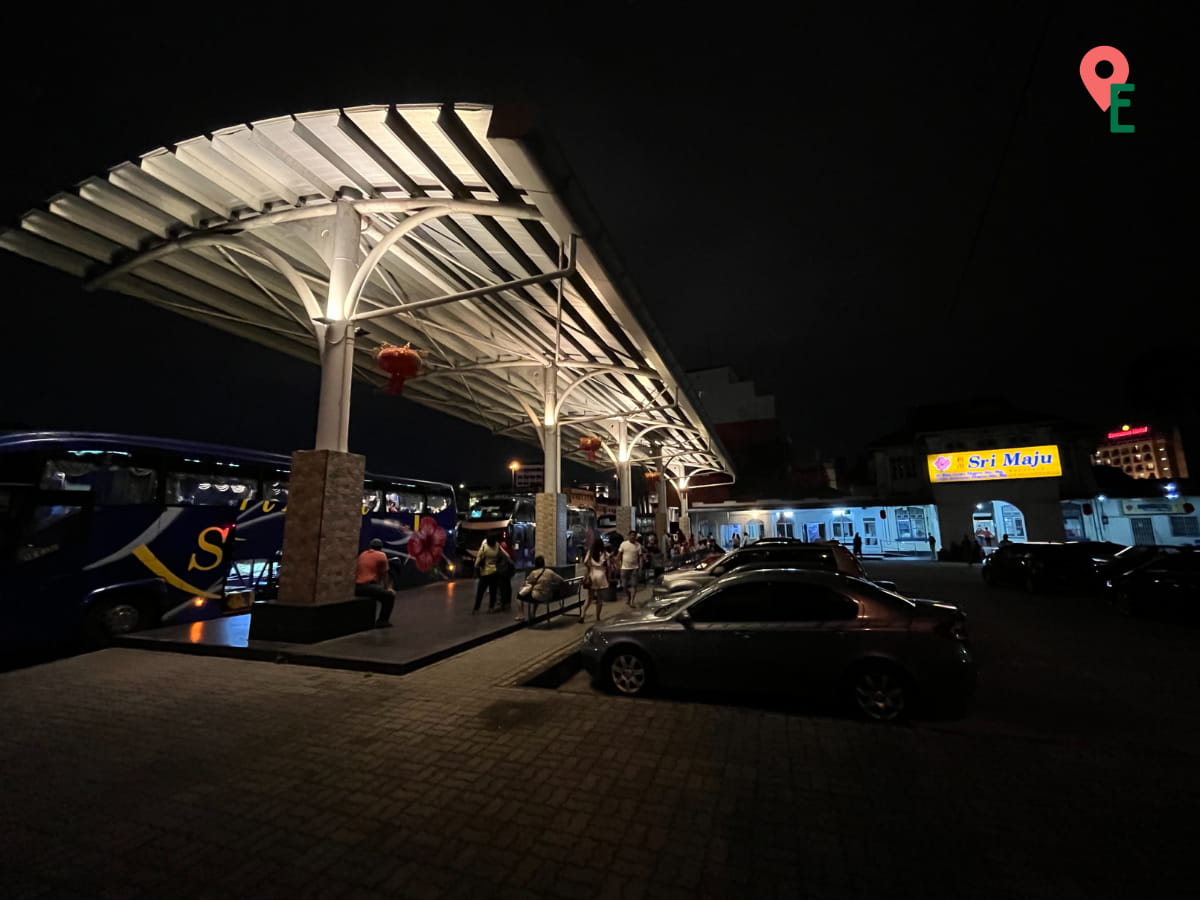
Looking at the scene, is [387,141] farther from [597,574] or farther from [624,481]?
[624,481]

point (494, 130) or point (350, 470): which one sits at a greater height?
point (494, 130)

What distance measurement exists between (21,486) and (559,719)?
8425mm

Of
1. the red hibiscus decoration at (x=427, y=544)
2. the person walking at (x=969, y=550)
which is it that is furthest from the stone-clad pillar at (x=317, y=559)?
the person walking at (x=969, y=550)

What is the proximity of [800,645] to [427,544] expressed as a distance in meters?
13.3

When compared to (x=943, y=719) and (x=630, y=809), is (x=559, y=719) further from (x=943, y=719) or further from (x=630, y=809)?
(x=943, y=719)

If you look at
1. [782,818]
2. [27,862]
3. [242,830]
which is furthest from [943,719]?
[27,862]

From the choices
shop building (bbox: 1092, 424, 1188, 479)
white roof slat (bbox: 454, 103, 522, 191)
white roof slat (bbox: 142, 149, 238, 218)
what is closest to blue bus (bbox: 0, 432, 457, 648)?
white roof slat (bbox: 142, 149, 238, 218)

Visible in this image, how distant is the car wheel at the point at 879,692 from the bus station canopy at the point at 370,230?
19.2ft

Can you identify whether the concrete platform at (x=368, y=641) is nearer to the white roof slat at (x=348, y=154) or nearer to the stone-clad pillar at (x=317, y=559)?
the stone-clad pillar at (x=317, y=559)

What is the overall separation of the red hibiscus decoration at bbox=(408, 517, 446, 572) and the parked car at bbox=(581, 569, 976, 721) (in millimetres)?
11023

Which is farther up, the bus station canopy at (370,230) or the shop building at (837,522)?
the bus station canopy at (370,230)

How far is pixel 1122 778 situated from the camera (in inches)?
126

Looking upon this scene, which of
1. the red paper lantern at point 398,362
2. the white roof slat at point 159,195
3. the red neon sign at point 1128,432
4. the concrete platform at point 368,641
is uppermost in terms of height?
the red neon sign at point 1128,432

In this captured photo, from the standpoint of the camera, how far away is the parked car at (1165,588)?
29.4 feet
